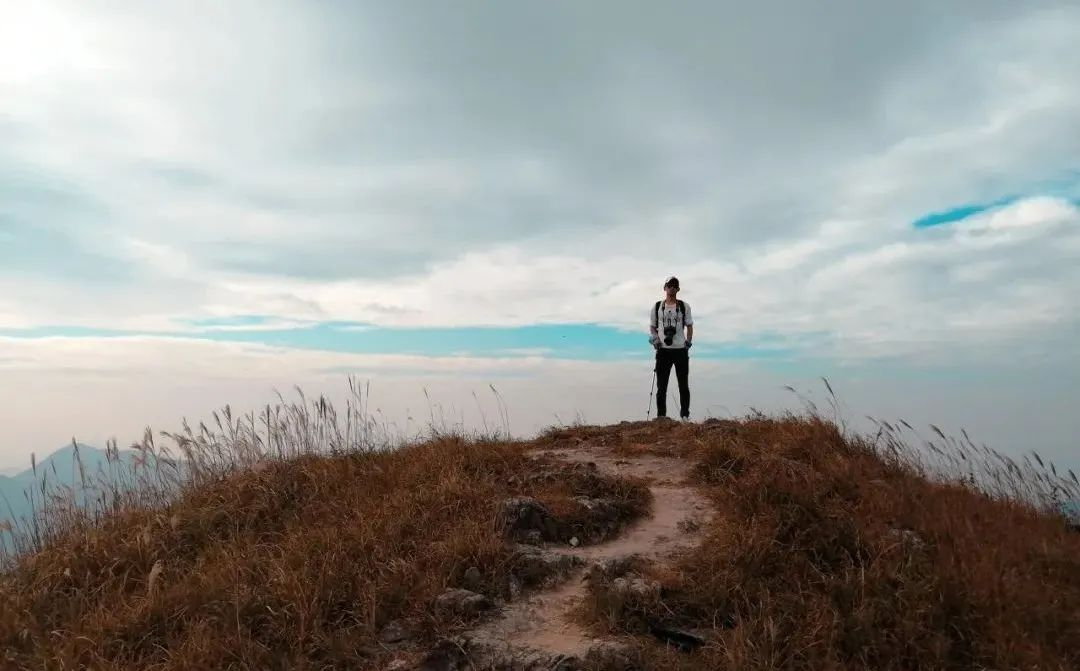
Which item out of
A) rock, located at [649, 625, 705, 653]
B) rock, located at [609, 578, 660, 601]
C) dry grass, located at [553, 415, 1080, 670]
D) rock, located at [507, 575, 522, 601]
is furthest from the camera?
rock, located at [507, 575, 522, 601]

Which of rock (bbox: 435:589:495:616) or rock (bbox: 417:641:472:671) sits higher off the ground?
rock (bbox: 435:589:495:616)

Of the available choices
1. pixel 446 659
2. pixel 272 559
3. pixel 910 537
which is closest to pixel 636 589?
pixel 446 659

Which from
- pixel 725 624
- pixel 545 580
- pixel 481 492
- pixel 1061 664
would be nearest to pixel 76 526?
pixel 481 492

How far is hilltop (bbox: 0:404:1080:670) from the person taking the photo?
150 inches

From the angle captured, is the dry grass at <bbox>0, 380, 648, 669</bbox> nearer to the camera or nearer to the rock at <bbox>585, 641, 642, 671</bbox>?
the rock at <bbox>585, 641, 642, 671</bbox>

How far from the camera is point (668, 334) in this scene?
9.47 metres

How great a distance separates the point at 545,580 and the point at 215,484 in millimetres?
3970

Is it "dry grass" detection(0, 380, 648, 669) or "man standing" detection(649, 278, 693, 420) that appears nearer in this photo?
"dry grass" detection(0, 380, 648, 669)

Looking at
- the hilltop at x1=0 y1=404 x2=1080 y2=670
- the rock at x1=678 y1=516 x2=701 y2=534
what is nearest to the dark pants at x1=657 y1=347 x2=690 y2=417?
the hilltop at x1=0 y1=404 x2=1080 y2=670

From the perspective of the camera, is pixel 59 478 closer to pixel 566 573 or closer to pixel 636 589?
pixel 566 573

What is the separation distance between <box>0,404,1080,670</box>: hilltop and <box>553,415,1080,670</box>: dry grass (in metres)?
0.02

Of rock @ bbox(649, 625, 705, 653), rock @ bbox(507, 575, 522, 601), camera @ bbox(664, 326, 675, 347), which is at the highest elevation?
camera @ bbox(664, 326, 675, 347)

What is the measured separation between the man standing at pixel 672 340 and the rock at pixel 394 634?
248 inches

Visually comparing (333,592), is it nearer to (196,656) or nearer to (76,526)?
(196,656)
